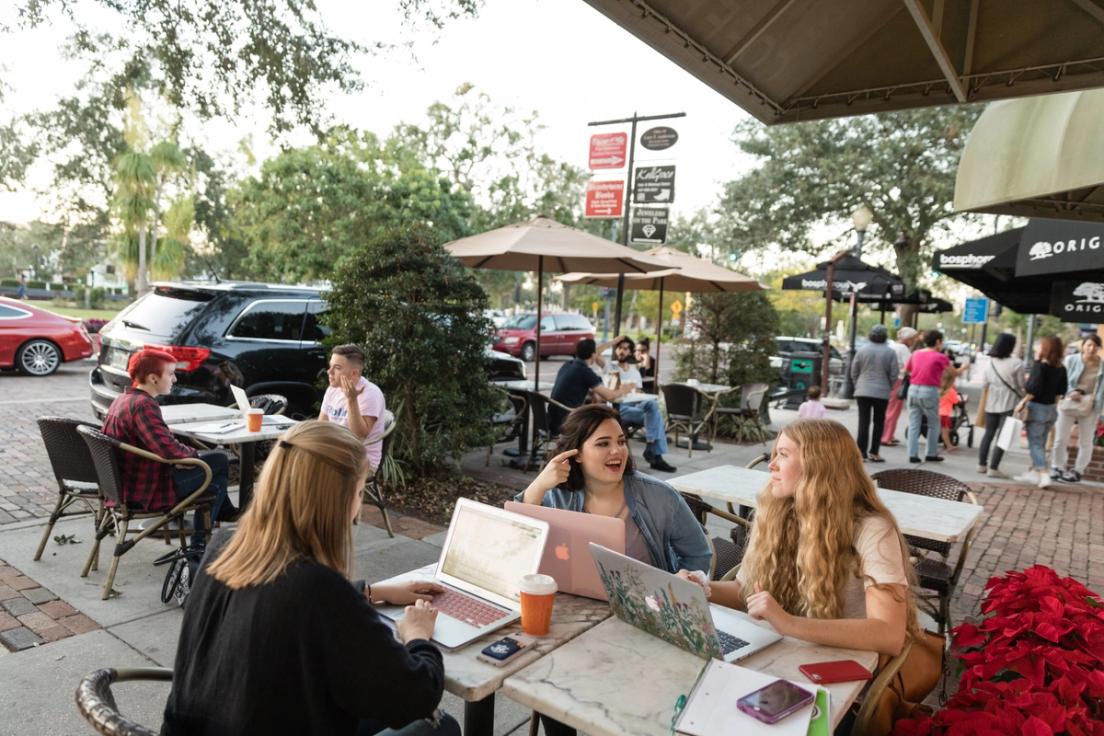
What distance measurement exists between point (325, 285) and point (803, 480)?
7.06 metres

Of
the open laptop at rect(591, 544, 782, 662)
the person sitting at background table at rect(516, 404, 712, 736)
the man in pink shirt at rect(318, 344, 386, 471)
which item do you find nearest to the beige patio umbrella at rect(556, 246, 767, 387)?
the man in pink shirt at rect(318, 344, 386, 471)

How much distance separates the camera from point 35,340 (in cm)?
1255

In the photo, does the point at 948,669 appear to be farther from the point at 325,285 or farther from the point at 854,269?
the point at 854,269

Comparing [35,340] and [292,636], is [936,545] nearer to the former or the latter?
[292,636]

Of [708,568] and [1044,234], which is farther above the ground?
[1044,234]

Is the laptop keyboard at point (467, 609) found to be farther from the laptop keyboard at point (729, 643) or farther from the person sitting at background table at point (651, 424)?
the person sitting at background table at point (651, 424)

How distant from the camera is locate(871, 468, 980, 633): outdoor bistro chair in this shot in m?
3.64

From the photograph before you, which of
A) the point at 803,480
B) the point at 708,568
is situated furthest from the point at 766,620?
the point at 708,568

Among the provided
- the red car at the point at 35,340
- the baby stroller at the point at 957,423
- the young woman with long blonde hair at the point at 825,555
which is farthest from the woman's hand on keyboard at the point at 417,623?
the red car at the point at 35,340

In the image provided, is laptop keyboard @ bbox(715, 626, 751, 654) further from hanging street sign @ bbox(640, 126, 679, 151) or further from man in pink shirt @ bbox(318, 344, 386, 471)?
hanging street sign @ bbox(640, 126, 679, 151)

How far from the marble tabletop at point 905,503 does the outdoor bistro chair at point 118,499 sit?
8.93 feet

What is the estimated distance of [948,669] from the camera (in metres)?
2.96

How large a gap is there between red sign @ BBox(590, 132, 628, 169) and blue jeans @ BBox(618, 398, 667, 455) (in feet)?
18.7

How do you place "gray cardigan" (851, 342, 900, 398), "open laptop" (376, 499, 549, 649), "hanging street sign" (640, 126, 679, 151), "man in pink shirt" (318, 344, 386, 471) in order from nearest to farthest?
"open laptop" (376, 499, 549, 649) < "man in pink shirt" (318, 344, 386, 471) < "gray cardigan" (851, 342, 900, 398) < "hanging street sign" (640, 126, 679, 151)
